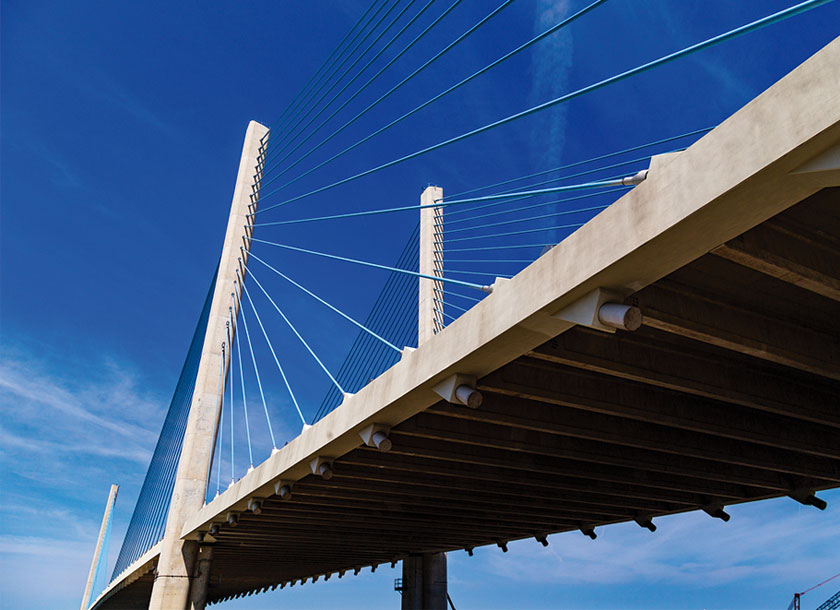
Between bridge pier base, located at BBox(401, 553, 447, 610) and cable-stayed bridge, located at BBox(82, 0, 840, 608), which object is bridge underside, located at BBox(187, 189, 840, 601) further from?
bridge pier base, located at BBox(401, 553, 447, 610)

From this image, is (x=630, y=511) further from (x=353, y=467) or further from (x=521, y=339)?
(x=521, y=339)

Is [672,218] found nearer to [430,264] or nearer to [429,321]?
[429,321]

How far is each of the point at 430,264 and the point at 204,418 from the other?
7.67 meters

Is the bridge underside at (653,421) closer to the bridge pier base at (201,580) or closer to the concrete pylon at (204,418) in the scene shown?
the bridge pier base at (201,580)

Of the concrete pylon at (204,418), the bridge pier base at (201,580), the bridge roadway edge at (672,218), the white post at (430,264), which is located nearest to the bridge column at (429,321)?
the white post at (430,264)

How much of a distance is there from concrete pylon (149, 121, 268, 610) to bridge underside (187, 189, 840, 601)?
5.17ft

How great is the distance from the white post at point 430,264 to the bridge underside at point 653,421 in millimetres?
5238

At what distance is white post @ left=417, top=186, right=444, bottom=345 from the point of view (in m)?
18.5

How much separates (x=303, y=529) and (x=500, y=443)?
31.6 feet

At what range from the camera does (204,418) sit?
18.2 m

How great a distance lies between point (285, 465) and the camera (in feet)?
35.2

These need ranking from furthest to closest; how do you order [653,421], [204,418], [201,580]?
[204,418] → [201,580] → [653,421]

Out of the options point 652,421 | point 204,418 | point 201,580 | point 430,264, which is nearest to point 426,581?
point 201,580

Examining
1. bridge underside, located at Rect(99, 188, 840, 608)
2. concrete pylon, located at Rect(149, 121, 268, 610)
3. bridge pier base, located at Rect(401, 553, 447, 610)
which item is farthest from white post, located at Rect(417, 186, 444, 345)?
bridge pier base, located at Rect(401, 553, 447, 610)
